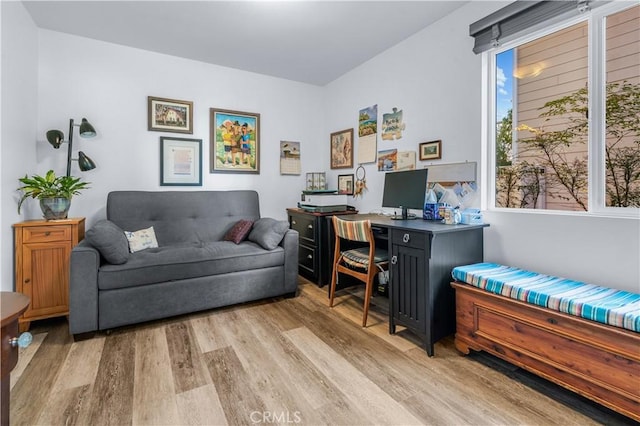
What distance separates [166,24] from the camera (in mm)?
2650

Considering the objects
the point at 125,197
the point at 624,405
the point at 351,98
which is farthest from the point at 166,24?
the point at 624,405

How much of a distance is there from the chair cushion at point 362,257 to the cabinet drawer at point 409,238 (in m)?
0.30

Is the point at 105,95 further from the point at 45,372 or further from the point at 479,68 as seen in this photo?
the point at 479,68

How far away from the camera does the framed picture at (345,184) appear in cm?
368

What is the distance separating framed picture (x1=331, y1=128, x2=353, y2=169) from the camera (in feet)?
12.1

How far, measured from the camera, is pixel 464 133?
2375 millimetres

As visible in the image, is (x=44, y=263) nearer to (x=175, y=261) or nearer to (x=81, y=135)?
(x=175, y=261)

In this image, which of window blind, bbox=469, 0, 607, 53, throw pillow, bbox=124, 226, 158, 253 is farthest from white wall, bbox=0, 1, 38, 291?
window blind, bbox=469, 0, 607, 53

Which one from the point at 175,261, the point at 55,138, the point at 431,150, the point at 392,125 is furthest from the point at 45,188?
the point at 431,150

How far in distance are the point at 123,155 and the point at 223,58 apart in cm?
146

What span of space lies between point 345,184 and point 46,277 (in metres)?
2.93

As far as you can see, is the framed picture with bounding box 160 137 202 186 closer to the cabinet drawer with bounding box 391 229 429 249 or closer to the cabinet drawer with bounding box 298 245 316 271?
the cabinet drawer with bounding box 298 245 316 271

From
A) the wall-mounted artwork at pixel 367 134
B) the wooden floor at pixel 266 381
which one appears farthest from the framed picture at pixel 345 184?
the wooden floor at pixel 266 381

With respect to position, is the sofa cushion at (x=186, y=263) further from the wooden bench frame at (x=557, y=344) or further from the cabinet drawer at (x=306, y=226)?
the wooden bench frame at (x=557, y=344)
